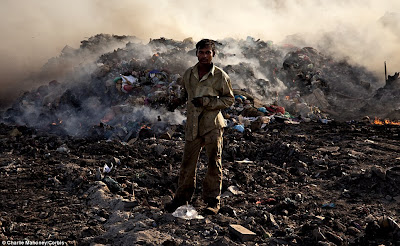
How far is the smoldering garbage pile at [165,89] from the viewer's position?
7.80 meters

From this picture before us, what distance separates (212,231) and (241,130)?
14.5ft

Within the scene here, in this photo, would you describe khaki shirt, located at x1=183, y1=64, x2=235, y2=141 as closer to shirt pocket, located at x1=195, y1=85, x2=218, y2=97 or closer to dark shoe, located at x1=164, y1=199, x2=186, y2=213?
shirt pocket, located at x1=195, y1=85, x2=218, y2=97

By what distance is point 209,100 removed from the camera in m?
2.72

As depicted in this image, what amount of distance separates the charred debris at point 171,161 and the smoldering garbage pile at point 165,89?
0.17ft

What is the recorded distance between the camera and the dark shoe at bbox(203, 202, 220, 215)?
2.81m

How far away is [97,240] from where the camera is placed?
2355 millimetres

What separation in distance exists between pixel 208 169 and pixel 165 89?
6.14 m

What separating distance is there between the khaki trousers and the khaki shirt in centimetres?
8

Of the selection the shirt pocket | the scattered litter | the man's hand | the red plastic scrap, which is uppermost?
the red plastic scrap

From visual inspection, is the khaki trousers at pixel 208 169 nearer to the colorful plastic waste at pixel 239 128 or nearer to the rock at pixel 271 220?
the rock at pixel 271 220

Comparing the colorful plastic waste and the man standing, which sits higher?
the colorful plastic waste

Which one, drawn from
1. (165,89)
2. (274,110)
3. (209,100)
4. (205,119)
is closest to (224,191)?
(205,119)

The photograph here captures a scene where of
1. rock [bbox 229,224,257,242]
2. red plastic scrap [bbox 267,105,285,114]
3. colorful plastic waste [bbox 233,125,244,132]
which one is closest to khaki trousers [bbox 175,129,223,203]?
rock [bbox 229,224,257,242]

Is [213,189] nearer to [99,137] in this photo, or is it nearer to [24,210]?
[24,210]
